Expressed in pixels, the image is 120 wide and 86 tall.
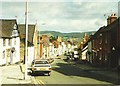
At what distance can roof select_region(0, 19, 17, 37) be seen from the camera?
50.4m

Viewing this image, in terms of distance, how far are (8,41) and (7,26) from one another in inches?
105

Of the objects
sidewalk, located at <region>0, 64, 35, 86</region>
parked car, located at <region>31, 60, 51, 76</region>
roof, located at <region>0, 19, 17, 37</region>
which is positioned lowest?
sidewalk, located at <region>0, 64, 35, 86</region>

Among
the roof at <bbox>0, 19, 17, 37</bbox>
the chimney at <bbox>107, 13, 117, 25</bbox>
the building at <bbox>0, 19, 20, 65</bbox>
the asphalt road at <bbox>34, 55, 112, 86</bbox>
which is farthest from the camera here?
the chimney at <bbox>107, 13, 117, 25</bbox>

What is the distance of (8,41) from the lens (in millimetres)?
51969

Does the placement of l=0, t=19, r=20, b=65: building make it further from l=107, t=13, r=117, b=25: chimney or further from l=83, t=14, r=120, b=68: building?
l=107, t=13, r=117, b=25: chimney

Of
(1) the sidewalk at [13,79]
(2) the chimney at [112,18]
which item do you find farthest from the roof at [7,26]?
(1) the sidewalk at [13,79]

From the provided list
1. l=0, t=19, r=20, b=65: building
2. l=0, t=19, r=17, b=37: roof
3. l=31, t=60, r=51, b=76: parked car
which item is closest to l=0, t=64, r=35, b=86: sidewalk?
l=31, t=60, r=51, b=76: parked car

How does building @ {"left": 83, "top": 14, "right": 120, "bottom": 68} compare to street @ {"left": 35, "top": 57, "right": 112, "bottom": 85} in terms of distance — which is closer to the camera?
street @ {"left": 35, "top": 57, "right": 112, "bottom": 85}

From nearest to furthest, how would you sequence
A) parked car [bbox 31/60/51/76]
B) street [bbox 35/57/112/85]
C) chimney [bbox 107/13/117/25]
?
1. street [bbox 35/57/112/85]
2. parked car [bbox 31/60/51/76]
3. chimney [bbox 107/13/117/25]

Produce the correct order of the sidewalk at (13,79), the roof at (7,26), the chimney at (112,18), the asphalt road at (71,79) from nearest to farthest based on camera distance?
the sidewalk at (13,79)
the asphalt road at (71,79)
the roof at (7,26)
the chimney at (112,18)

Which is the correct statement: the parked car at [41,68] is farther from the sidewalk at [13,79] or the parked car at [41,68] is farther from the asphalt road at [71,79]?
the sidewalk at [13,79]

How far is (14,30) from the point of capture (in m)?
55.1

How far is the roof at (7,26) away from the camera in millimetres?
50372

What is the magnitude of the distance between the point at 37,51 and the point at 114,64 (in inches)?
1930
